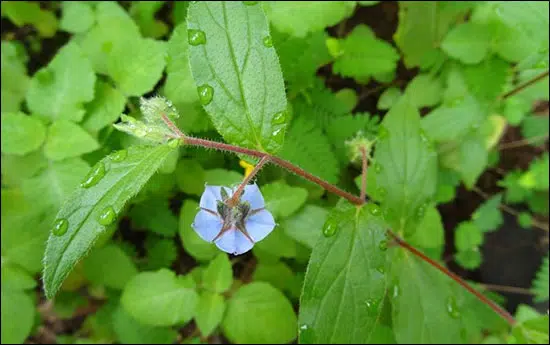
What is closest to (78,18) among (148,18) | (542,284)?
(148,18)

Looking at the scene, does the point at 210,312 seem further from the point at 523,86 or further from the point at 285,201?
the point at 523,86

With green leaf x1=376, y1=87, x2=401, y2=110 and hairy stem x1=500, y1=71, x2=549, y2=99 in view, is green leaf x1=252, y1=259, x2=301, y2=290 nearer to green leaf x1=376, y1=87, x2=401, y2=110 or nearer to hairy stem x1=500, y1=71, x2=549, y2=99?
green leaf x1=376, y1=87, x2=401, y2=110

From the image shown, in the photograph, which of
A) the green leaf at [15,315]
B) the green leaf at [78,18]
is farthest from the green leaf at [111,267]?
the green leaf at [78,18]

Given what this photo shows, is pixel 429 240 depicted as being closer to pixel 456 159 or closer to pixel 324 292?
pixel 456 159

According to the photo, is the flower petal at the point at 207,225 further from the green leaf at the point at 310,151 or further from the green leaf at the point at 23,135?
the green leaf at the point at 23,135

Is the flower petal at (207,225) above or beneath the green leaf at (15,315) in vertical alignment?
above

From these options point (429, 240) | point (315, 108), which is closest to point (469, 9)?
point (315, 108)
